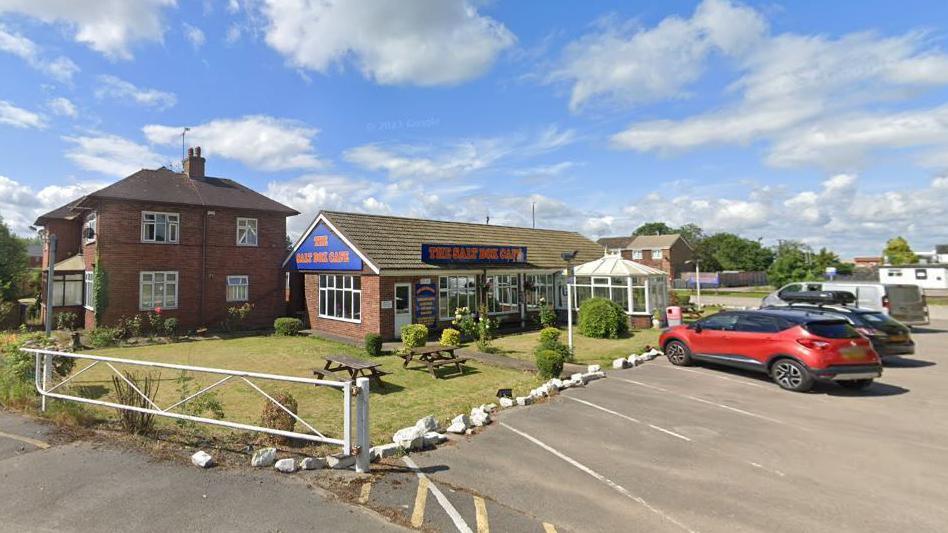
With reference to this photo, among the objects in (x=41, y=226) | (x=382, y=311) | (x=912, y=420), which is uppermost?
(x=41, y=226)

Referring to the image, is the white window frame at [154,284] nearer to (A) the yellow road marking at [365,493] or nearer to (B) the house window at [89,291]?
Result: (B) the house window at [89,291]

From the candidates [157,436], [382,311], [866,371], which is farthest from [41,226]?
[866,371]

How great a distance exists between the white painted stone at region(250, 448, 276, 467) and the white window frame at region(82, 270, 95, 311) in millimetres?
18971

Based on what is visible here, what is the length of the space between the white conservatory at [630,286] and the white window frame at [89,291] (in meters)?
22.4

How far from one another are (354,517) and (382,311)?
1347cm

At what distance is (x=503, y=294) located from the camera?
22750 millimetres

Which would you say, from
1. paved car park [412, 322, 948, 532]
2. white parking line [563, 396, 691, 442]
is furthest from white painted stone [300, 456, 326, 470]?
white parking line [563, 396, 691, 442]

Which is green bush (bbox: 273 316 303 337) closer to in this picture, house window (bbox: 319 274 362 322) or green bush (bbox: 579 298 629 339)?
house window (bbox: 319 274 362 322)

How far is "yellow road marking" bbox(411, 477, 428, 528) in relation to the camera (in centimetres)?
461

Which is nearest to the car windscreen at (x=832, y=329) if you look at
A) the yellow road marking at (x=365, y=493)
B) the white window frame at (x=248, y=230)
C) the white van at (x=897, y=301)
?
the white van at (x=897, y=301)

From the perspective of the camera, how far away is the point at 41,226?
25.4 meters

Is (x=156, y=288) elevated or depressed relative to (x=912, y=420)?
elevated

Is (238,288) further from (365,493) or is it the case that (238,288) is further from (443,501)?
(443,501)

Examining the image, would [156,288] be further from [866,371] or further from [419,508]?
[866,371]
